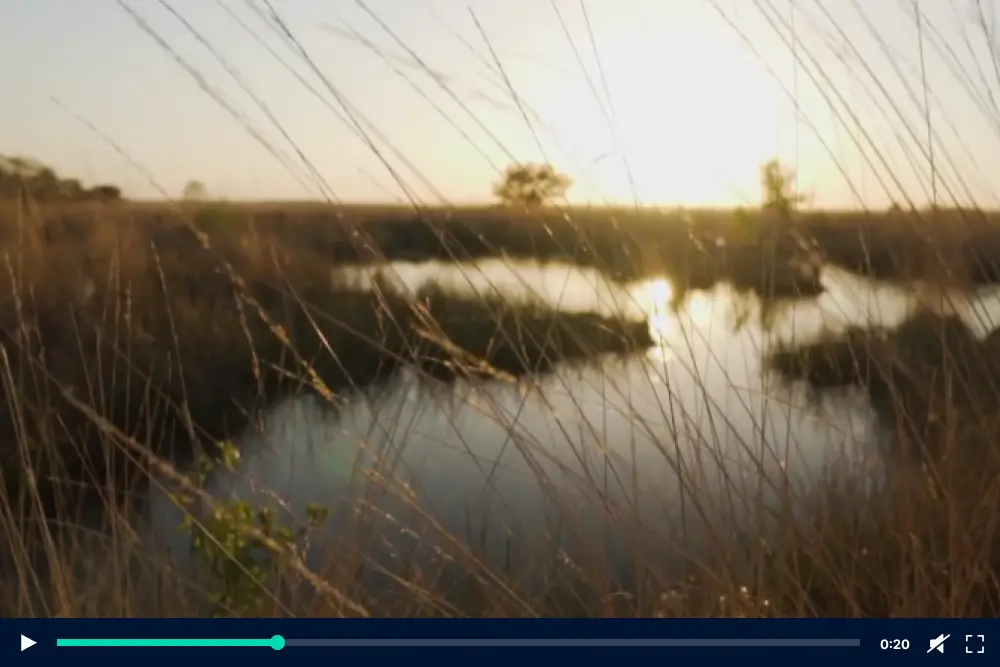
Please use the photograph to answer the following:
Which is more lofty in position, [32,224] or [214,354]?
[32,224]

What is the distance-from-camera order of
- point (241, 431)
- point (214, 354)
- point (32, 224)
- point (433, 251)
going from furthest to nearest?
1. point (214, 354)
2. point (241, 431)
3. point (32, 224)
4. point (433, 251)

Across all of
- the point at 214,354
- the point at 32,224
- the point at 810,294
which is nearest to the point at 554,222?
the point at 810,294

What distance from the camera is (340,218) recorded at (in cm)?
111

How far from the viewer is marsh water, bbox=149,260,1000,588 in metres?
1.11
